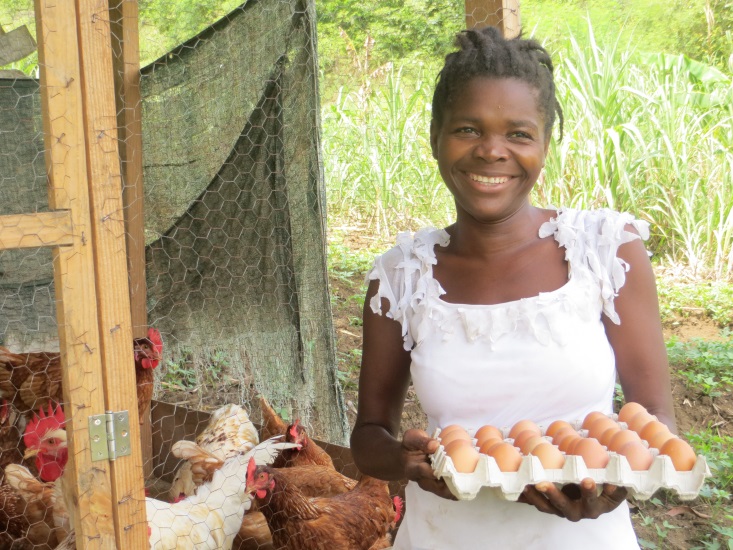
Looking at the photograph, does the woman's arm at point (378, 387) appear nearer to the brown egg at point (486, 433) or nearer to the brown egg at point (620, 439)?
the brown egg at point (486, 433)

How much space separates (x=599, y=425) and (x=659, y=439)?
0.32 feet

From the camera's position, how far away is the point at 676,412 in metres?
3.44

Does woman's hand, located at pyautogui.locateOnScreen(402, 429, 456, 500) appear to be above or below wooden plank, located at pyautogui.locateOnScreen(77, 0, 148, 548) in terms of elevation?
below

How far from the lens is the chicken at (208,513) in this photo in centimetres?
230

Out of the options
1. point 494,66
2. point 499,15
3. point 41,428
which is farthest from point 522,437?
point 41,428

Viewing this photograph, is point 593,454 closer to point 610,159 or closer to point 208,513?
point 208,513

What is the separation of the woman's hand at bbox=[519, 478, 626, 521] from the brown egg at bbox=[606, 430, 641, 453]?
6cm

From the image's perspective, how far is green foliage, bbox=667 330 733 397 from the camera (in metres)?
3.61

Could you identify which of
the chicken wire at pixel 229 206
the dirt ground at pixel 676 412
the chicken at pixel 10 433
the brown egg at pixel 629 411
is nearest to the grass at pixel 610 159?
the dirt ground at pixel 676 412

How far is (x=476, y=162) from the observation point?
1357 mm

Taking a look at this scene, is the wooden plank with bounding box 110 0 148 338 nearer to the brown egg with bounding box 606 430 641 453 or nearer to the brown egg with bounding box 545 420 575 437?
the brown egg with bounding box 545 420 575 437

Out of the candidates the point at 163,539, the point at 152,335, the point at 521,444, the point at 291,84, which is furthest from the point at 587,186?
the point at 521,444

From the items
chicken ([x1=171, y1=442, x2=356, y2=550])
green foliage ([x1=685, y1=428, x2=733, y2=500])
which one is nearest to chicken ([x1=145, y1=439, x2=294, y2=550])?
chicken ([x1=171, y1=442, x2=356, y2=550])

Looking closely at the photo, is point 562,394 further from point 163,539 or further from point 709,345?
point 709,345
